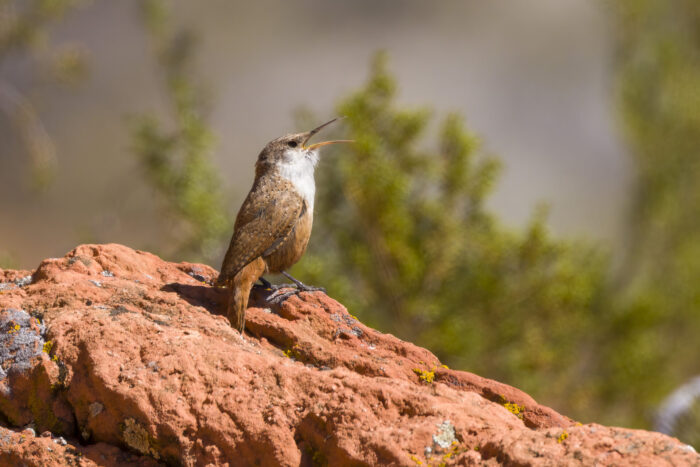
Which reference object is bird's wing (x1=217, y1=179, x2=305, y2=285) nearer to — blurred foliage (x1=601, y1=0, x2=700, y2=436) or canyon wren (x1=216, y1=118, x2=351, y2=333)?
canyon wren (x1=216, y1=118, x2=351, y2=333)

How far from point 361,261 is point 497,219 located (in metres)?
2.31

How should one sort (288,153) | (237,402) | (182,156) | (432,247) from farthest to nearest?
(182,156), (432,247), (288,153), (237,402)

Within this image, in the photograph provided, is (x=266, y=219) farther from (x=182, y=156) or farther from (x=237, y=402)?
(x=182, y=156)

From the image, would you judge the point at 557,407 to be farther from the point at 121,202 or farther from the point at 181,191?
the point at 121,202

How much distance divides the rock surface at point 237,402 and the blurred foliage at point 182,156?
23.3 feet

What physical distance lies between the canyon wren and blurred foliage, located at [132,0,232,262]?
216 inches

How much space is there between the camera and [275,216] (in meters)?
4.57

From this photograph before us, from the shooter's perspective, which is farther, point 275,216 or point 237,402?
point 275,216

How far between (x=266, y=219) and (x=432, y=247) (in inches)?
241

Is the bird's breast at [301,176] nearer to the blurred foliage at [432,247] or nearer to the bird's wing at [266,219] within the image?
the bird's wing at [266,219]

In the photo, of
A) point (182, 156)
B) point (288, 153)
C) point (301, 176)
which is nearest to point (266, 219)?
point (301, 176)

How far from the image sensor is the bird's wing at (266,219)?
436 centimetres

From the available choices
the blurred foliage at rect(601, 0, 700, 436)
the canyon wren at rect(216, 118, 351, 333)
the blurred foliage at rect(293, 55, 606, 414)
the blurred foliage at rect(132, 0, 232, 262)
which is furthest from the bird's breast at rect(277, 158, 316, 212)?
the blurred foliage at rect(601, 0, 700, 436)

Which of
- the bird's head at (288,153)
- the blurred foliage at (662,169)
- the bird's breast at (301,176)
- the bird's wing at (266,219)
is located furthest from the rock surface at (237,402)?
the blurred foliage at (662,169)
